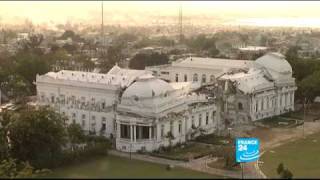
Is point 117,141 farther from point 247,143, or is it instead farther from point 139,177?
point 139,177

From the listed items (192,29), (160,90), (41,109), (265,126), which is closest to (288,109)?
(265,126)

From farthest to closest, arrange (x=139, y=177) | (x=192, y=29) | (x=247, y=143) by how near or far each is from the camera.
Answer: (x=192, y=29)
(x=247, y=143)
(x=139, y=177)

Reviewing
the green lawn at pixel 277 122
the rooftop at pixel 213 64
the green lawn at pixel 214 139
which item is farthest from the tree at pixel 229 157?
the rooftop at pixel 213 64

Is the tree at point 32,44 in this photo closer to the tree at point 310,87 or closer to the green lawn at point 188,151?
the tree at point 310,87

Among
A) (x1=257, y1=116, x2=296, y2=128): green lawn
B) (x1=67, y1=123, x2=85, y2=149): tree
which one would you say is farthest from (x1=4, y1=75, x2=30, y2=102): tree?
(x1=257, y1=116, x2=296, y2=128): green lawn

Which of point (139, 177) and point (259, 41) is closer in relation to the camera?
point (139, 177)

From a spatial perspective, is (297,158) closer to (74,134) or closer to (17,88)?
(74,134)

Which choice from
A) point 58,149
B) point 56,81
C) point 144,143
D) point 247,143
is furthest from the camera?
point 56,81
